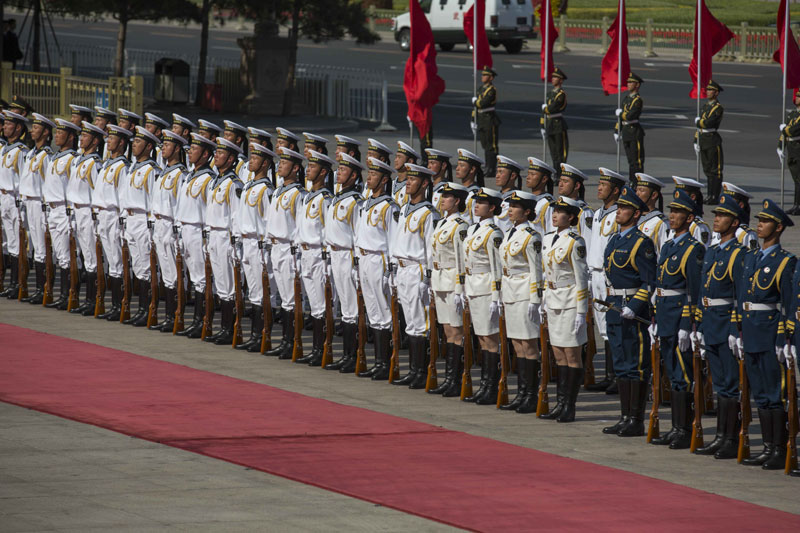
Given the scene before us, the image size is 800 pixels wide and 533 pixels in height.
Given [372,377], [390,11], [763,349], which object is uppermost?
[390,11]

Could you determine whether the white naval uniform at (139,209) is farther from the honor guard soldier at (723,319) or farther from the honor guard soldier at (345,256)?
the honor guard soldier at (723,319)

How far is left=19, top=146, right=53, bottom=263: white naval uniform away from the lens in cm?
1608

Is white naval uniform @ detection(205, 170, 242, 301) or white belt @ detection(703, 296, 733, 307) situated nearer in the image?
white belt @ detection(703, 296, 733, 307)

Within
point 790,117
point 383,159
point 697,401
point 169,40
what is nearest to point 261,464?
point 697,401

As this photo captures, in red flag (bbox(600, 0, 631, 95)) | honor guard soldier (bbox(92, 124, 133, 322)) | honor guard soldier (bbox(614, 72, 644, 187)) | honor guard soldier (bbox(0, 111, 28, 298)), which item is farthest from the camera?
honor guard soldier (bbox(614, 72, 644, 187))

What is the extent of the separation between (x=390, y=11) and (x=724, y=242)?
44.9m

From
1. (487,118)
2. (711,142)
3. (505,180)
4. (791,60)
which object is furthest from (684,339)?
(487,118)

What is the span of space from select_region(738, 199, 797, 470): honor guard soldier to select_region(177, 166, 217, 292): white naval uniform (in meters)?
6.10

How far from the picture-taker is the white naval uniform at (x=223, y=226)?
14.3 m

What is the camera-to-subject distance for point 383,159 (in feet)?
47.6

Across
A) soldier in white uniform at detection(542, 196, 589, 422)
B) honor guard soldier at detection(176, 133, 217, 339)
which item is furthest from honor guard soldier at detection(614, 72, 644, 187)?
soldier in white uniform at detection(542, 196, 589, 422)

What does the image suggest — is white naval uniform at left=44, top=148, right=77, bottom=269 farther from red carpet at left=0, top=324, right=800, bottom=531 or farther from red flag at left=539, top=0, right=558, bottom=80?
red flag at left=539, top=0, right=558, bottom=80

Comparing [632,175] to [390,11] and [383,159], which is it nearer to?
[383,159]

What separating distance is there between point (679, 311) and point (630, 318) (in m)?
0.48
